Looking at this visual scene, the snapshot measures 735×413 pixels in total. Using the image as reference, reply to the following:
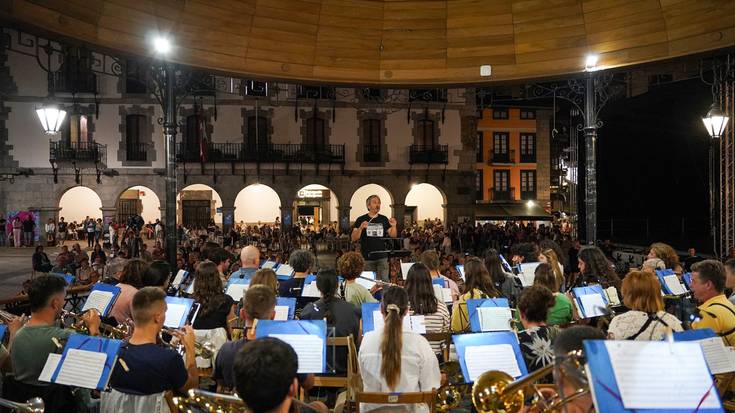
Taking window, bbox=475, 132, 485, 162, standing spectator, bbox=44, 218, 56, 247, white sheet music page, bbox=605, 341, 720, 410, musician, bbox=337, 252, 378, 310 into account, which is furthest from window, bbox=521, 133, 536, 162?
white sheet music page, bbox=605, 341, 720, 410

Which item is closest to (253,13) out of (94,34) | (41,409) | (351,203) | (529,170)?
(94,34)

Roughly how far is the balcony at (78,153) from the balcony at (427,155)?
16.9 m

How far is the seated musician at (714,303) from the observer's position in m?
4.46

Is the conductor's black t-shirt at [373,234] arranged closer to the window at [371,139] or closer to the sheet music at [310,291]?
the sheet music at [310,291]

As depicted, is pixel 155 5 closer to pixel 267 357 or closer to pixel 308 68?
pixel 308 68

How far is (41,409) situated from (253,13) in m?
7.01

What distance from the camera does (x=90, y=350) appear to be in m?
3.35

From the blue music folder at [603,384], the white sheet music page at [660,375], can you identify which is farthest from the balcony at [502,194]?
the blue music folder at [603,384]

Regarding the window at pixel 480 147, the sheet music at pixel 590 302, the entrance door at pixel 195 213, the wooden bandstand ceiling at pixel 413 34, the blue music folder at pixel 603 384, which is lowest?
the sheet music at pixel 590 302

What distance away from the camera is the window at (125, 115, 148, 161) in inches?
1128

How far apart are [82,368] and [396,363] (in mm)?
2006

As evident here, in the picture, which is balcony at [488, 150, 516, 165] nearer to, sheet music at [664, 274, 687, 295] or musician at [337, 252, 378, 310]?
sheet music at [664, 274, 687, 295]

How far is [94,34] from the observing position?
7.41 m

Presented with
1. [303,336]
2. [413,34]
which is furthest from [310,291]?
[413,34]
